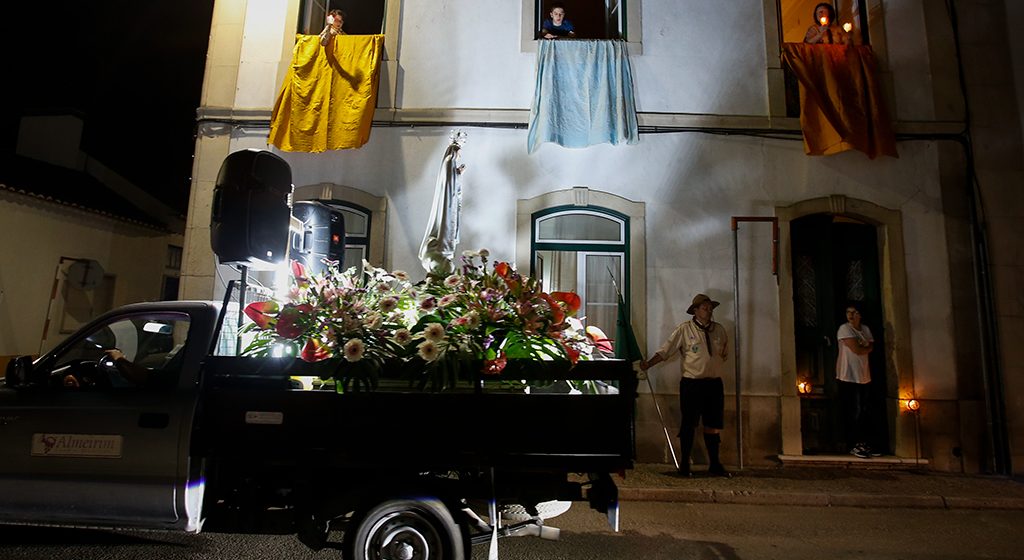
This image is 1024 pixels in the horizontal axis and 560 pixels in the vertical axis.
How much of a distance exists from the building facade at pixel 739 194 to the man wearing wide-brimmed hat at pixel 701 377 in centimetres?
58

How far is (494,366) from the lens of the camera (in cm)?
279

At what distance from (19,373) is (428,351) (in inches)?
103

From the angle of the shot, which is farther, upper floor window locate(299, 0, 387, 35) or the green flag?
upper floor window locate(299, 0, 387, 35)

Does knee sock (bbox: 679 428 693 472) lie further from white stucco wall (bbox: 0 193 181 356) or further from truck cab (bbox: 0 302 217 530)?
white stucco wall (bbox: 0 193 181 356)

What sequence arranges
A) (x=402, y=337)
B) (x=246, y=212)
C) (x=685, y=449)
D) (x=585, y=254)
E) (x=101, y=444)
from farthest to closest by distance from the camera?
(x=585, y=254)
(x=685, y=449)
(x=246, y=212)
(x=101, y=444)
(x=402, y=337)

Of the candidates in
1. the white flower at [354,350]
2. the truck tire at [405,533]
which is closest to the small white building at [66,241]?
the white flower at [354,350]

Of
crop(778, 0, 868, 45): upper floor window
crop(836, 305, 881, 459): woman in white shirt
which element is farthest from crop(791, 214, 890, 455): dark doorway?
crop(778, 0, 868, 45): upper floor window

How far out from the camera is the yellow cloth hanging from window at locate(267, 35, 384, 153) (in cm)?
730

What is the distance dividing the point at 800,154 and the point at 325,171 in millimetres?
6744

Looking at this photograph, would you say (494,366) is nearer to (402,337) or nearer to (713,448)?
(402,337)

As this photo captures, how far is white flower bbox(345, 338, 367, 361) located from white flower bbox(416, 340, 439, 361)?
12.5 inches

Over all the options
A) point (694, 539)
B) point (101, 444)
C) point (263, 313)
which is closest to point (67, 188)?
point (101, 444)

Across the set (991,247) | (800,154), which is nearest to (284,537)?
(800,154)

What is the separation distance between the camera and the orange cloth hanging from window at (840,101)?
702 centimetres
